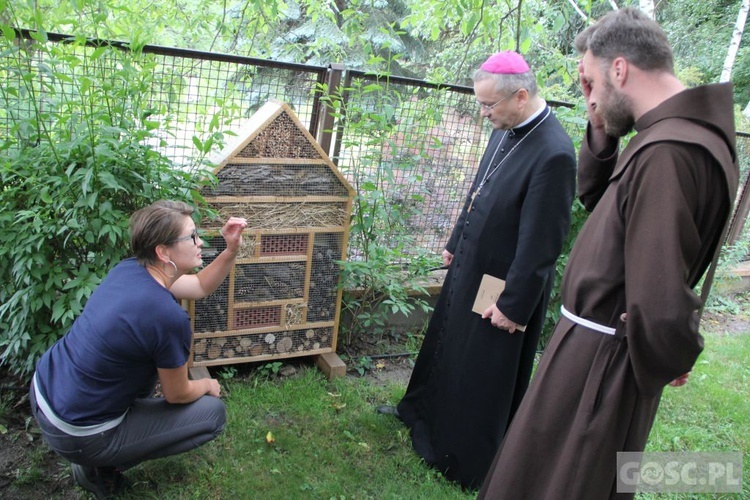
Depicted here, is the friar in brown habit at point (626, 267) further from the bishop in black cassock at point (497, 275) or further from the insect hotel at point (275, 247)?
the insect hotel at point (275, 247)

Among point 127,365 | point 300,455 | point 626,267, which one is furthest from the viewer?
point 300,455

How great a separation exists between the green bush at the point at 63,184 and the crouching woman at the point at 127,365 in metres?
0.37

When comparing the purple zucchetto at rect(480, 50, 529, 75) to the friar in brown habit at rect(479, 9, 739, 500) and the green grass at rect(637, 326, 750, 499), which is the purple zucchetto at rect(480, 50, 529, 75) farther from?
the green grass at rect(637, 326, 750, 499)

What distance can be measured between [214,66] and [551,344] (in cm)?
249

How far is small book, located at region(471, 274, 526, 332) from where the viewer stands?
106 inches

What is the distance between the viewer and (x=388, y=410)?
134 inches

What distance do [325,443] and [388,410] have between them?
1.59 ft

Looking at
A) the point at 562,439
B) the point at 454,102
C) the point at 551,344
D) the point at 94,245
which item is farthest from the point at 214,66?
the point at 562,439

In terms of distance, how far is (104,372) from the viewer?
7.06ft

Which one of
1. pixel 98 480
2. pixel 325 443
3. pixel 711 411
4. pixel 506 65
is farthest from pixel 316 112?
pixel 711 411

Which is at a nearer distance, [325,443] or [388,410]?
[325,443]

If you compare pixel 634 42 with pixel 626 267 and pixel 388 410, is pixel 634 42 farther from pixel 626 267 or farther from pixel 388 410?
pixel 388 410

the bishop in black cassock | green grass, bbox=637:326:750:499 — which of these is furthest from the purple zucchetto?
green grass, bbox=637:326:750:499

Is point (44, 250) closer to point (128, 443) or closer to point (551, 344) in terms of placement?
point (128, 443)
